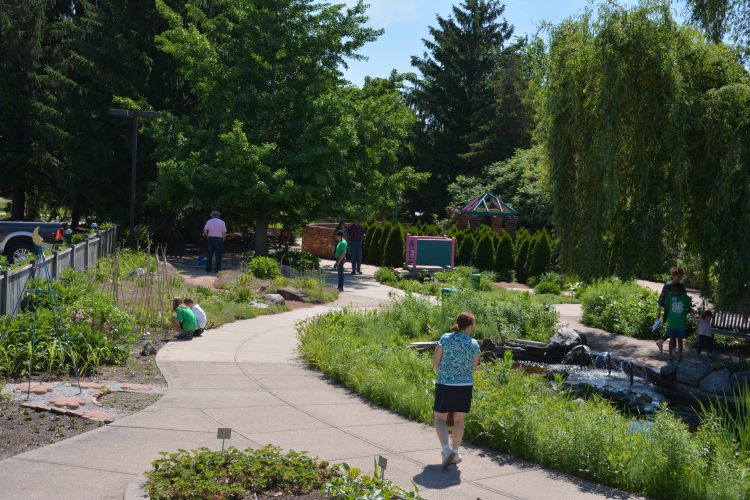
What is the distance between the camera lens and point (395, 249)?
2784 cm

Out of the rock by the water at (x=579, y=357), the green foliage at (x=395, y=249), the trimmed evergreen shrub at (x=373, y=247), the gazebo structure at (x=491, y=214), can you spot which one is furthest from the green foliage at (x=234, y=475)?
the gazebo structure at (x=491, y=214)

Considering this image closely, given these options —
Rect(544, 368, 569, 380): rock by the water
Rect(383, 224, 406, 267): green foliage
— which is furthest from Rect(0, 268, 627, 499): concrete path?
Rect(383, 224, 406, 267): green foliage

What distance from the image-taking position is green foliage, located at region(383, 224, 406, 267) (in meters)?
27.7

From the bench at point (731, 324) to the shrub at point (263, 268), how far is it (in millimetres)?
10247

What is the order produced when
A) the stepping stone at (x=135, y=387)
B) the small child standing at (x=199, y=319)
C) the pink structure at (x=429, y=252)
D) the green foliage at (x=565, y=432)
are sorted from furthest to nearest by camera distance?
1. the pink structure at (x=429, y=252)
2. the small child standing at (x=199, y=319)
3. the stepping stone at (x=135, y=387)
4. the green foliage at (x=565, y=432)

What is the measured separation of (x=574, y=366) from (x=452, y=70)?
1734 inches

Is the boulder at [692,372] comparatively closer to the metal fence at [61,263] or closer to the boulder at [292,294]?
the boulder at [292,294]

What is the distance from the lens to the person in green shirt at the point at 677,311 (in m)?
13.4

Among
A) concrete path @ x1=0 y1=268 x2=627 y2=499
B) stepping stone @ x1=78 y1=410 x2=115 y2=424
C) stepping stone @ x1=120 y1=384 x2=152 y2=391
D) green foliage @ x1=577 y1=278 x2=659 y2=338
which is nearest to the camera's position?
concrete path @ x1=0 y1=268 x2=627 y2=499

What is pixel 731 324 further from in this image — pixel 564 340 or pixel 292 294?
pixel 292 294

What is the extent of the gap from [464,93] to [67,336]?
47.3 metres

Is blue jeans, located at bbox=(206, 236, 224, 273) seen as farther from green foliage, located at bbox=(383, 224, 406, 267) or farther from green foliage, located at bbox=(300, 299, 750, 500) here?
green foliage, located at bbox=(300, 299, 750, 500)

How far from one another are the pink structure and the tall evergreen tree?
2523 cm

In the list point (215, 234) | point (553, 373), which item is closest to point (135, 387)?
point (553, 373)
